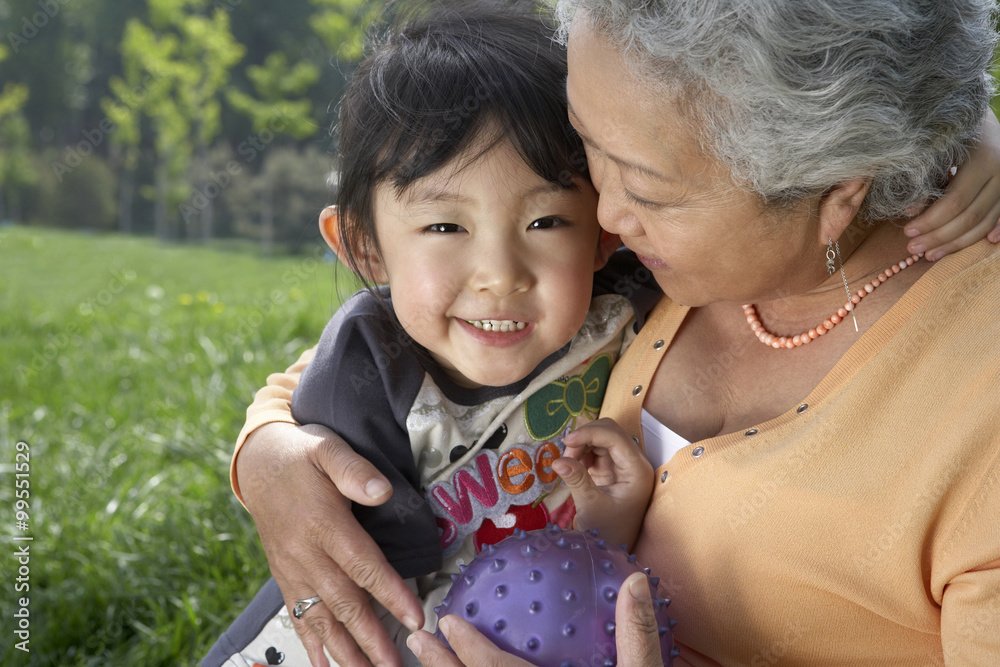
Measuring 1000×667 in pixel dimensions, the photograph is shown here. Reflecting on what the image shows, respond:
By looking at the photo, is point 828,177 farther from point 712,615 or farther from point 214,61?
point 214,61

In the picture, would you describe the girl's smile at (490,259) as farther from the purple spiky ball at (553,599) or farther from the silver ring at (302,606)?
the silver ring at (302,606)

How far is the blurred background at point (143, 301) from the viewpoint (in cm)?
297

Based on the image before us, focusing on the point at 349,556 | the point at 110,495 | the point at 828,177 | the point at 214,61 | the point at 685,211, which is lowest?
the point at 214,61

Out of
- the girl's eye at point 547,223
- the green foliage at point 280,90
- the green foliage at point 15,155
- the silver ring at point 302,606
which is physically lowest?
the green foliage at point 15,155

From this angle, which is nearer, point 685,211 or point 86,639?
point 685,211

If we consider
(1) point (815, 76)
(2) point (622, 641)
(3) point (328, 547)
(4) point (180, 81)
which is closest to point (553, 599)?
(2) point (622, 641)

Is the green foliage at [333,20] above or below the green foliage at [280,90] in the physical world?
above

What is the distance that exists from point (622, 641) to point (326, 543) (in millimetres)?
753

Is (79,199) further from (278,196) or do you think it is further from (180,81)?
(278,196)

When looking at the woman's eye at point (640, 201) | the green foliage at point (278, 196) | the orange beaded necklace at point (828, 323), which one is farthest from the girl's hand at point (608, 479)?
the green foliage at point (278, 196)

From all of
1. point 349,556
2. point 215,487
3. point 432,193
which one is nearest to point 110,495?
point 215,487

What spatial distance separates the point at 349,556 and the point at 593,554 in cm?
57

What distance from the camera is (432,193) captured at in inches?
72.1

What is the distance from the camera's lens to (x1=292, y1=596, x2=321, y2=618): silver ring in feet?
6.40
